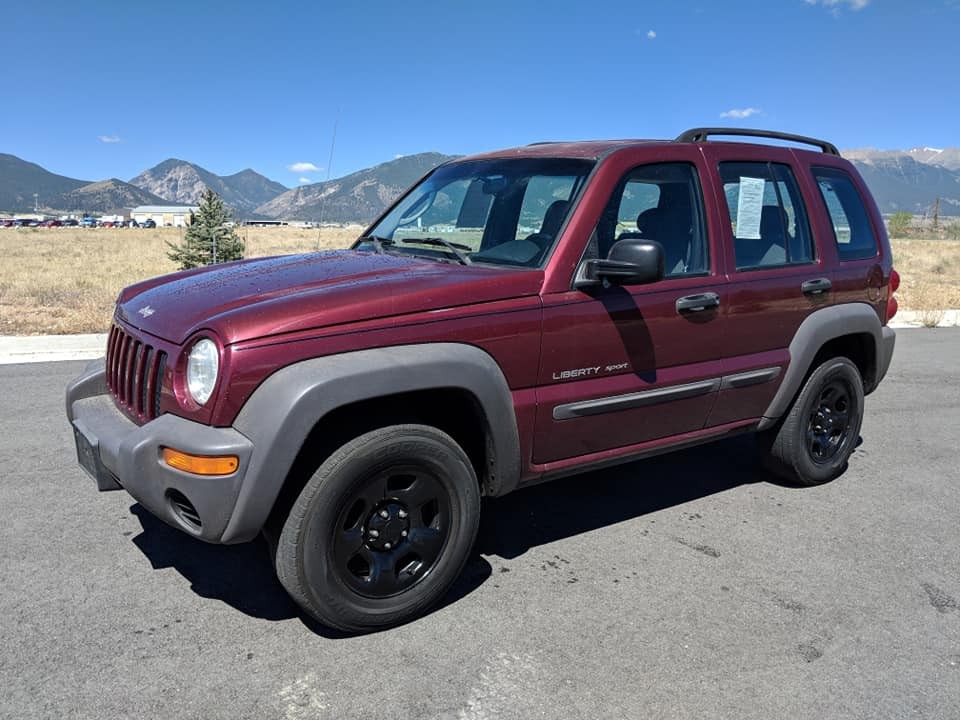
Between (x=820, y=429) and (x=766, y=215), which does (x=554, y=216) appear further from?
(x=820, y=429)

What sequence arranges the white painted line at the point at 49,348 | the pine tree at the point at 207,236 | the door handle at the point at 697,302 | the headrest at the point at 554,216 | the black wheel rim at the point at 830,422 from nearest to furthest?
1. the headrest at the point at 554,216
2. the door handle at the point at 697,302
3. the black wheel rim at the point at 830,422
4. the white painted line at the point at 49,348
5. the pine tree at the point at 207,236

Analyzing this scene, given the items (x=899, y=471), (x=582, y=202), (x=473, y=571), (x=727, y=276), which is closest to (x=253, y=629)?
(x=473, y=571)

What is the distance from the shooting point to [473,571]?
3.70m

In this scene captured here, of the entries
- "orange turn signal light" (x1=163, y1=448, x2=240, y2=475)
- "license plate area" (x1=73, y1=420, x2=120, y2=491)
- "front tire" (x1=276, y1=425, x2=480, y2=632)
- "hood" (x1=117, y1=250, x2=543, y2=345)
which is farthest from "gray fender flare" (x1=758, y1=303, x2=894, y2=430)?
"license plate area" (x1=73, y1=420, x2=120, y2=491)

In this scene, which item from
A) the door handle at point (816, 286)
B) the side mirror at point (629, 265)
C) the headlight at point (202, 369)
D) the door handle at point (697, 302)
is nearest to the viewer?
the headlight at point (202, 369)

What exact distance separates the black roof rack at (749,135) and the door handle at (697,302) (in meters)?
0.87

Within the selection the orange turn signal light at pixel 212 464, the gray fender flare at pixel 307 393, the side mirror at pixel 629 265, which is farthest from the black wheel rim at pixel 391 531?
the side mirror at pixel 629 265

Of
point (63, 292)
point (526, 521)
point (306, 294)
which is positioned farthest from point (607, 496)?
point (63, 292)

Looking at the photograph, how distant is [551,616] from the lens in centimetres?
328

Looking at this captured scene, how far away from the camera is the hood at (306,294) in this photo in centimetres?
288

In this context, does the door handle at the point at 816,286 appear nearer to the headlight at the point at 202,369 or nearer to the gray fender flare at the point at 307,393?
the gray fender flare at the point at 307,393

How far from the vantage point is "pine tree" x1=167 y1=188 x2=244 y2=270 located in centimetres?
2331

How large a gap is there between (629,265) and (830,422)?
2.45 meters

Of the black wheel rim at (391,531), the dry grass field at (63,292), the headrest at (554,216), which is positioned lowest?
the dry grass field at (63,292)
